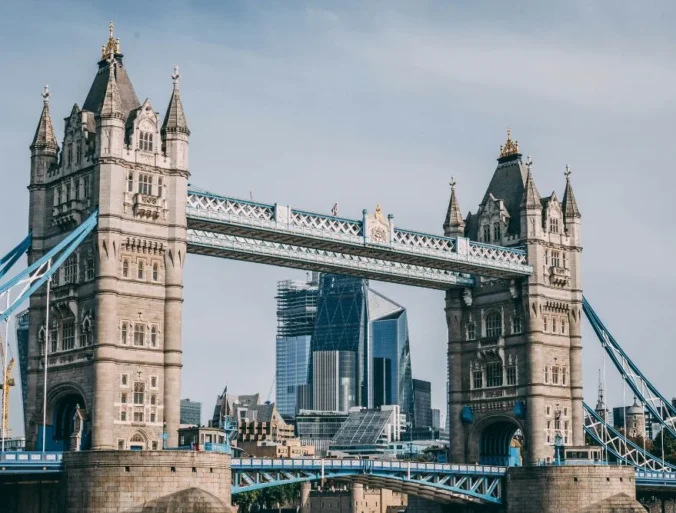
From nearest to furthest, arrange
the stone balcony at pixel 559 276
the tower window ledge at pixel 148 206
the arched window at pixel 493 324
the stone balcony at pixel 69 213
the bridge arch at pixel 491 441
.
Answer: the tower window ledge at pixel 148 206 → the stone balcony at pixel 69 213 → the stone balcony at pixel 559 276 → the bridge arch at pixel 491 441 → the arched window at pixel 493 324

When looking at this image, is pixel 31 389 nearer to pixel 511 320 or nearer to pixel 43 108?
pixel 43 108

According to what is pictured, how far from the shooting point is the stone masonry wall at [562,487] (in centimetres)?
10394

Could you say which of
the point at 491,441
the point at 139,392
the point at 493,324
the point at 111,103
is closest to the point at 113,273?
the point at 139,392

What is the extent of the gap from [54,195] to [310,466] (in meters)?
25.8

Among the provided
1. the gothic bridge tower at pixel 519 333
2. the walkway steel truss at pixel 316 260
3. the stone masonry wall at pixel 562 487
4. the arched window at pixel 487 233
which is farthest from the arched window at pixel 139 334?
the arched window at pixel 487 233

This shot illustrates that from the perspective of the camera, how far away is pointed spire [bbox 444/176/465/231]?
11694 cm

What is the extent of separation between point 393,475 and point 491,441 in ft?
54.6

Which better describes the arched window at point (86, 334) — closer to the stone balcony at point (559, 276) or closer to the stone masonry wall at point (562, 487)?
the stone masonry wall at point (562, 487)

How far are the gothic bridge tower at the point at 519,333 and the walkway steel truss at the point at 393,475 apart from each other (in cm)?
469

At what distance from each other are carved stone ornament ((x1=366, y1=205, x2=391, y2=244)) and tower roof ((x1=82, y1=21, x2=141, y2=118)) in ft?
66.3

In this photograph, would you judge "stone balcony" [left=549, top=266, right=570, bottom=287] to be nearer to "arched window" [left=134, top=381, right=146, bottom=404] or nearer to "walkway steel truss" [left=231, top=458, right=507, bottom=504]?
"walkway steel truss" [left=231, top=458, right=507, bottom=504]

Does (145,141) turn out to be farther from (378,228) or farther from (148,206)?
(378,228)

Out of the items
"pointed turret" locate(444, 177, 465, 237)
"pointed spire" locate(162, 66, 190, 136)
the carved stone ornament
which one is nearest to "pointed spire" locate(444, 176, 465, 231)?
"pointed turret" locate(444, 177, 465, 237)

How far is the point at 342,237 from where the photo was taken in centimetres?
9912
